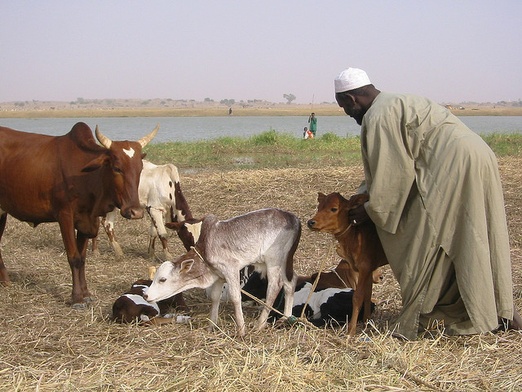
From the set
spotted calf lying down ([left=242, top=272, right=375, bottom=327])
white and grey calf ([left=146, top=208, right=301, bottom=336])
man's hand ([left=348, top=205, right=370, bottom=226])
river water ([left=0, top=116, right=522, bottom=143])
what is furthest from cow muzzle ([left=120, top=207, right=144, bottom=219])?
river water ([left=0, top=116, right=522, bottom=143])

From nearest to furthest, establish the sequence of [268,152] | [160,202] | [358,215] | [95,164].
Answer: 1. [358,215]
2. [95,164]
3. [160,202]
4. [268,152]

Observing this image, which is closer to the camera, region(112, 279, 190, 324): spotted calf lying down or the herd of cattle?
the herd of cattle

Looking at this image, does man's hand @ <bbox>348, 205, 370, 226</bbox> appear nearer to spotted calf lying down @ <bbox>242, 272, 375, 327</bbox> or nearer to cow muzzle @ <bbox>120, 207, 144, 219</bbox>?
spotted calf lying down @ <bbox>242, 272, 375, 327</bbox>

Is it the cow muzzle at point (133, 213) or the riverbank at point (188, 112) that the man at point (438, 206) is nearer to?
the cow muzzle at point (133, 213)

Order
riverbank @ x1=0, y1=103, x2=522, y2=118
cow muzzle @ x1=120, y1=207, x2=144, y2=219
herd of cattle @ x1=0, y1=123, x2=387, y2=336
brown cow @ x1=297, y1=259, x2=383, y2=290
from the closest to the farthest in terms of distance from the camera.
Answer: herd of cattle @ x1=0, y1=123, x2=387, y2=336 → brown cow @ x1=297, y1=259, x2=383, y2=290 → cow muzzle @ x1=120, y1=207, x2=144, y2=219 → riverbank @ x1=0, y1=103, x2=522, y2=118

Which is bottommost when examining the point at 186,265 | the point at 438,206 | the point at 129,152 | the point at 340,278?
the point at 340,278

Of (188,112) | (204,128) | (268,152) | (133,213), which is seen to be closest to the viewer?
(133,213)

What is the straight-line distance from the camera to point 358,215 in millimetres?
5461

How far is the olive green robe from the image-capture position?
5082 millimetres

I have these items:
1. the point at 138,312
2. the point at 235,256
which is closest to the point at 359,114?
the point at 235,256

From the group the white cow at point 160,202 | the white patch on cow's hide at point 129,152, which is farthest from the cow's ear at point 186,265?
the white cow at point 160,202

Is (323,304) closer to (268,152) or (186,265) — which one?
(186,265)

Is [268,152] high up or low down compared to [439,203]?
down

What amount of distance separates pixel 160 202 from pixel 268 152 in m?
14.9
